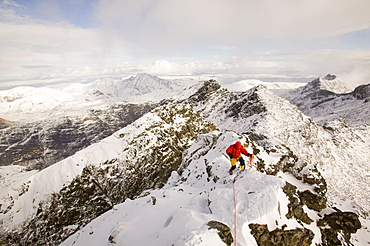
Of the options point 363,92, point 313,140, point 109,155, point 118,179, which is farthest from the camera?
point 363,92

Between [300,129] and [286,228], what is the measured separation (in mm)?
47273

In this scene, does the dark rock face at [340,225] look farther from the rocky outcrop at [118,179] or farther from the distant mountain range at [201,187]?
the rocky outcrop at [118,179]

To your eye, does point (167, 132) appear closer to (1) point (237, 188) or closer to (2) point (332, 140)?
(1) point (237, 188)

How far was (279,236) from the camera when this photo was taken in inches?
415

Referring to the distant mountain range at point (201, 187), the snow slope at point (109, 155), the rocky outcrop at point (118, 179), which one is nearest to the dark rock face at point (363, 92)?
the distant mountain range at point (201, 187)

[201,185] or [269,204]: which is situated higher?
[269,204]

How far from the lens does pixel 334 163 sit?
1801 inches

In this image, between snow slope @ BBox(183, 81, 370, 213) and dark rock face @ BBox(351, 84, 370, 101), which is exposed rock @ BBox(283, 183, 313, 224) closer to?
snow slope @ BBox(183, 81, 370, 213)

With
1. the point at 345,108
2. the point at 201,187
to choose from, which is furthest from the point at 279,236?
the point at 345,108

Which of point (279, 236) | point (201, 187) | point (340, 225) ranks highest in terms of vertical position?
point (279, 236)

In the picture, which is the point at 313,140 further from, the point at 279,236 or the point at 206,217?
the point at 206,217

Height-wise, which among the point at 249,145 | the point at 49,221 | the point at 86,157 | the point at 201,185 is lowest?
the point at 49,221

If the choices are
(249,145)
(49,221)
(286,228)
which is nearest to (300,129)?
(249,145)

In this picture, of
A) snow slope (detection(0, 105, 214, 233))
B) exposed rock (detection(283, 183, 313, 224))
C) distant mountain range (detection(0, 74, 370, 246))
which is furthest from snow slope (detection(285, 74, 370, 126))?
exposed rock (detection(283, 183, 313, 224))
